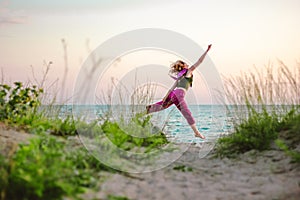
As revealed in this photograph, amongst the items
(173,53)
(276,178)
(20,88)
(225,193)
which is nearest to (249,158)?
(276,178)

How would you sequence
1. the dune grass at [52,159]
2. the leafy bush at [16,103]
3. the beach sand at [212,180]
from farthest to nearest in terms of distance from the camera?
the leafy bush at [16,103] < the beach sand at [212,180] < the dune grass at [52,159]

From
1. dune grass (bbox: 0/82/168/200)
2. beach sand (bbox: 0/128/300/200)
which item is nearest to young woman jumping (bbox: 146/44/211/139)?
dune grass (bbox: 0/82/168/200)

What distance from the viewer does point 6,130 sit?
218 inches

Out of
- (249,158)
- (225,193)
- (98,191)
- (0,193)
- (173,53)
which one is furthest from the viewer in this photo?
(173,53)

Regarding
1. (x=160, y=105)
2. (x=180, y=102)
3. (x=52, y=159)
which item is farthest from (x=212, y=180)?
(x=180, y=102)

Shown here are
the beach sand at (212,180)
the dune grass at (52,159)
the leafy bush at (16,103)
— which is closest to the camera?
the dune grass at (52,159)

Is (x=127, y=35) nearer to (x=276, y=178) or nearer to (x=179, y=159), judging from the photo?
(x=179, y=159)

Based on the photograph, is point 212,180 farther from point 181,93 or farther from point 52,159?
point 181,93

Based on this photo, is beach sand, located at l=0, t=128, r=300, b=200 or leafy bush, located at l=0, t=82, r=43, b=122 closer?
beach sand, located at l=0, t=128, r=300, b=200

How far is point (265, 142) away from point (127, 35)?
2743 millimetres

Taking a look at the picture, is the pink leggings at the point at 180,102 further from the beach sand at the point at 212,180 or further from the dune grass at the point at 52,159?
the beach sand at the point at 212,180

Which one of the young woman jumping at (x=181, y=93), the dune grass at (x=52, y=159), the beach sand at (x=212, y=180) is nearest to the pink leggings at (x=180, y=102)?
the young woman jumping at (x=181, y=93)

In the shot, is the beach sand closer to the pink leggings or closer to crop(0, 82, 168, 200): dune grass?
crop(0, 82, 168, 200): dune grass

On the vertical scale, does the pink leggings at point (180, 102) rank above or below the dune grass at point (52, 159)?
above
